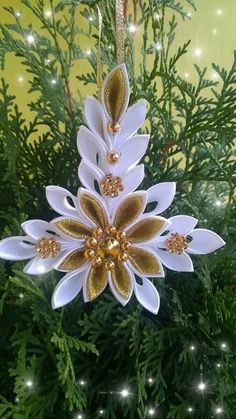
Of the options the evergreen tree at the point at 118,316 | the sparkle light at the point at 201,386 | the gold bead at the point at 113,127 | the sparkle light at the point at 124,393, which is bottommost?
the sparkle light at the point at 201,386

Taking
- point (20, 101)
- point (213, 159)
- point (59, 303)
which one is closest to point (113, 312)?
point (59, 303)

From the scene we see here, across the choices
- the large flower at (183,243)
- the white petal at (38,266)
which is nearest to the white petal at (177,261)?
the large flower at (183,243)

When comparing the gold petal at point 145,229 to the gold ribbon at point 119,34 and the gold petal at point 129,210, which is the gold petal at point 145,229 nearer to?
the gold petal at point 129,210

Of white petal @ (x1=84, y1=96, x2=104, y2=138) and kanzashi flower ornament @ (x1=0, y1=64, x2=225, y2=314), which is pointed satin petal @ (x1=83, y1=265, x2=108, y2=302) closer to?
kanzashi flower ornament @ (x1=0, y1=64, x2=225, y2=314)

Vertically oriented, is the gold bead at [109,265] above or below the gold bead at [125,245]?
below

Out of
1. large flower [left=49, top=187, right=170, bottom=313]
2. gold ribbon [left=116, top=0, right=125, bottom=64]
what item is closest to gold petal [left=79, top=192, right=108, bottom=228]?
large flower [left=49, top=187, right=170, bottom=313]

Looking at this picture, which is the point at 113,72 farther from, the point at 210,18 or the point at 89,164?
the point at 210,18
